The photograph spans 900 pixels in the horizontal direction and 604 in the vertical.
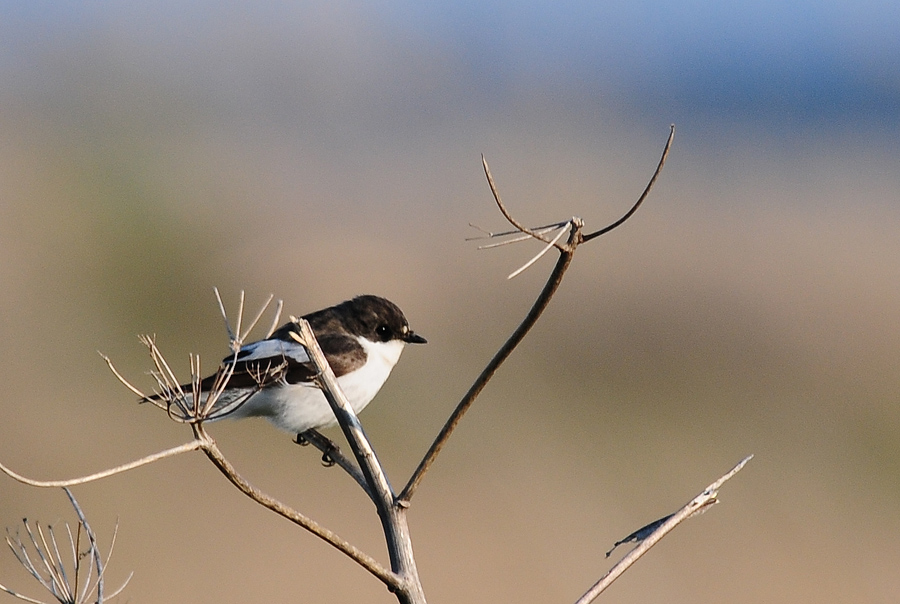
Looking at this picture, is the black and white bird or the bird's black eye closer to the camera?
the black and white bird

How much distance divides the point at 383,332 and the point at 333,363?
522 millimetres

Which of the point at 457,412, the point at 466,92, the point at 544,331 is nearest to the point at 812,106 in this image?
the point at 466,92

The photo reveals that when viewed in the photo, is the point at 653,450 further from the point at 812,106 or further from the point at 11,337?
the point at 812,106

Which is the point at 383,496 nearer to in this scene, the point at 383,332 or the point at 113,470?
the point at 113,470

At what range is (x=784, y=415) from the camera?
2180 centimetres

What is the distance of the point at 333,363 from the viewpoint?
20.6 ft

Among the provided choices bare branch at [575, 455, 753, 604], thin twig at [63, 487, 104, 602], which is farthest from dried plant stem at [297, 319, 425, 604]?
thin twig at [63, 487, 104, 602]

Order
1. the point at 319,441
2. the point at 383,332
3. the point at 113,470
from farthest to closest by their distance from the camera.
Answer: the point at 383,332 → the point at 319,441 → the point at 113,470

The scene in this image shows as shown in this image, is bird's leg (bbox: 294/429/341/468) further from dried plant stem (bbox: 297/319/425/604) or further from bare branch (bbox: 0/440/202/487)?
bare branch (bbox: 0/440/202/487)

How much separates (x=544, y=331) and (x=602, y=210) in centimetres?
1078

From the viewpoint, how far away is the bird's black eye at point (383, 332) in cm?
666

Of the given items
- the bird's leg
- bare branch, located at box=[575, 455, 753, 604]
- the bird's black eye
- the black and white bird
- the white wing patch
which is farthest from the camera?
the bird's black eye

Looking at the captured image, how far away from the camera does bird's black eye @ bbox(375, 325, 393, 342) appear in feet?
21.9

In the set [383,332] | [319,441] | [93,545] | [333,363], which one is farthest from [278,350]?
[93,545]
